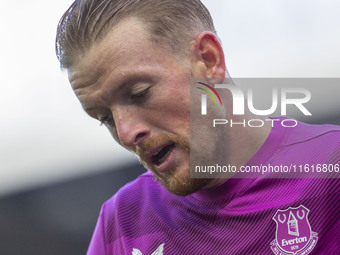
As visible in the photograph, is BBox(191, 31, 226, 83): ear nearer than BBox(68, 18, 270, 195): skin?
No

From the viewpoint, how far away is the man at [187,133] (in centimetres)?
145

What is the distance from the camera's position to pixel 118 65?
1487mm

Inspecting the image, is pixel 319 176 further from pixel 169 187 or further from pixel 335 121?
pixel 335 121

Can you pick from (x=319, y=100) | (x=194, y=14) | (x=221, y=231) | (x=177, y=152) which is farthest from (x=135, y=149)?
(x=319, y=100)

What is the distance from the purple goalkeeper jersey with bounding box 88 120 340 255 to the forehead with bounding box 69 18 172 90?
1.52 ft

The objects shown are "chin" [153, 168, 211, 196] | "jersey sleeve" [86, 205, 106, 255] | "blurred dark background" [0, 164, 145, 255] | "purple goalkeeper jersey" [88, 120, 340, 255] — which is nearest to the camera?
"purple goalkeeper jersey" [88, 120, 340, 255]

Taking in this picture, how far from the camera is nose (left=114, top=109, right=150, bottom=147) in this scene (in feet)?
4.85

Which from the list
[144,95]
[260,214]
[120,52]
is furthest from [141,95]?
[260,214]

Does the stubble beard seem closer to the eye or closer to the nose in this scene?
the nose

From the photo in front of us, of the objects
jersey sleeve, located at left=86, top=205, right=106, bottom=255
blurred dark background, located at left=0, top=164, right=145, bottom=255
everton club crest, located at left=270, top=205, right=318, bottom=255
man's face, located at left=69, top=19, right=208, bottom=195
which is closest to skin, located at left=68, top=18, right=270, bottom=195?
man's face, located at left=69, top=19, right=208, bottom=195

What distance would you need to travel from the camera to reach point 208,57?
1.64 m

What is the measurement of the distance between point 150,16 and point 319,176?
713mm

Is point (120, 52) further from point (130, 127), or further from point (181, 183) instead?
point (181, 183)

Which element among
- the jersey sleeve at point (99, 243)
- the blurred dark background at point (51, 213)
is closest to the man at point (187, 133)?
the jersey sleeve at point (99, 243)
